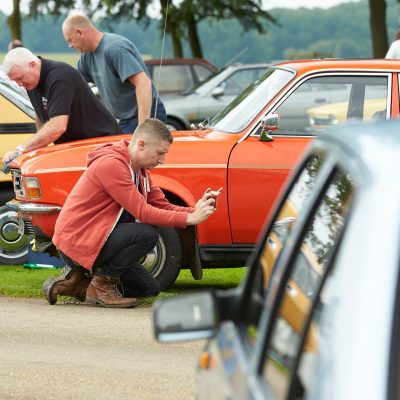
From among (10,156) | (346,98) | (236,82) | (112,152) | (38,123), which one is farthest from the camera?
(236,82)

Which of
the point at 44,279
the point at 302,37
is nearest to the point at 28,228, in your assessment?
the point at 44,279

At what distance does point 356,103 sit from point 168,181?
1343 millimetres

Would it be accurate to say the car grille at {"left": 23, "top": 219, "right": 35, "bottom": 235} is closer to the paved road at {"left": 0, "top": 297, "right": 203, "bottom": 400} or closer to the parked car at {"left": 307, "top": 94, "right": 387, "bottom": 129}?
the paved road at {"left": 0, "top": 297, "right": 203, "bottom": 400}

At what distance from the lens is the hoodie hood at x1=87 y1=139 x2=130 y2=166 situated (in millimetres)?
8234

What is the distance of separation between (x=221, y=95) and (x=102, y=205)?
14163 millimetres

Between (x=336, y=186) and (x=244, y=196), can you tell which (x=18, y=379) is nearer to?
(x=244, y=196)

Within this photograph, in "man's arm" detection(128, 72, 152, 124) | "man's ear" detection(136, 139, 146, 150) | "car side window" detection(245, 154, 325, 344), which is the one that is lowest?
"man's arm" detection(128, 72, 152, 124)

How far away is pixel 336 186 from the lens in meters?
3.01

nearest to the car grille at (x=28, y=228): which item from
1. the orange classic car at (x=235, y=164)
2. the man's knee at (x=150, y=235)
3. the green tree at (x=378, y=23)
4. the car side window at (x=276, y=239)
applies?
the orange classic car at (x=235, y=164)

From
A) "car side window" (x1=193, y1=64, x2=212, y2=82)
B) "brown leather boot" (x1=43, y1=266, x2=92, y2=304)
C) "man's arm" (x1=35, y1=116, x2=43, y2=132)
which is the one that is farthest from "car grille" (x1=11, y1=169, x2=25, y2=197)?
"car side window" (x1=193, y1=64, x2=212, y2=82)

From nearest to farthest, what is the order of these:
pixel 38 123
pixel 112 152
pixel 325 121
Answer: pixel 112 152
pixel 38 123
pixel 325 121

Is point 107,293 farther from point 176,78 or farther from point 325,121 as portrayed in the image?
point 176,78

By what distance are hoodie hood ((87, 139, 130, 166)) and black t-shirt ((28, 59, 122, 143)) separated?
49.3 inches

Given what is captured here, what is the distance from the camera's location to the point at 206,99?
878 inches
